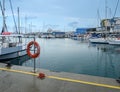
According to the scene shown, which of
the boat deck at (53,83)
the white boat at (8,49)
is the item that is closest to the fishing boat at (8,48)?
the white boat at (8,49)

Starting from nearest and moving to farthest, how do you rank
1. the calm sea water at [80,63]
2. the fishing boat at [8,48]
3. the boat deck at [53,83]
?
the boat deck at [53,83] → the calm sea water at [80,63] → the fishing boat at [8,48]

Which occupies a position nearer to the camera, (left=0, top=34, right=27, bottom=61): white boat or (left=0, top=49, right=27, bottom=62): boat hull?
(left=0, top=34, right=27, bottom=61): white boat

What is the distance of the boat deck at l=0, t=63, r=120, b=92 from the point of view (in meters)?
3.65

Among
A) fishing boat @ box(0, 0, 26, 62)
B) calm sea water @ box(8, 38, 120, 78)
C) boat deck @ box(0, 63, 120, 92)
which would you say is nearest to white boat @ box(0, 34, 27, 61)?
fishing boat @ box(0, 0, 26, 62)

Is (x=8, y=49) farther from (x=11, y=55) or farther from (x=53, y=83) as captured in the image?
(x=53, y=83)

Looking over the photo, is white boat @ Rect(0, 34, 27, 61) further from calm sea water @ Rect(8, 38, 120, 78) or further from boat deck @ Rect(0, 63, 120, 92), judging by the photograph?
boat deck @ Rect(0, 63, 120, 92)

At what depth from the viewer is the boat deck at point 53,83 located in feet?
12.0

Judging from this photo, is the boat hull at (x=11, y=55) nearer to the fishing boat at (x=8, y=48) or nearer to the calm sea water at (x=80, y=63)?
the fishing boat at (x=8, y=48)

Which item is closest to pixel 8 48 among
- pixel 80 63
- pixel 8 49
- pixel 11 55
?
pixel 8 49

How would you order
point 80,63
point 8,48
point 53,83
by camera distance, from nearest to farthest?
1. point 53,83
2. point 8,48
3. point 80,63

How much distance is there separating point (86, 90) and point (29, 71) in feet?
7.18

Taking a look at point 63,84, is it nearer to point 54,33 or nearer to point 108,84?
point 108,84

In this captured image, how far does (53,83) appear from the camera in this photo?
4012mm

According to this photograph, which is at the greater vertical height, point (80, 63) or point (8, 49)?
point (8, 49)
